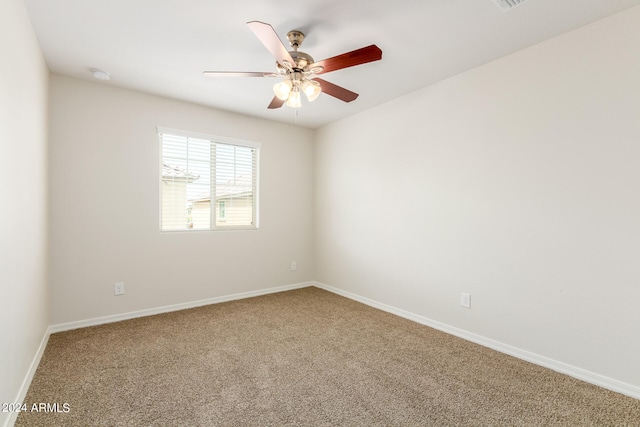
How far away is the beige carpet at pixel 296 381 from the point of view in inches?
68.7

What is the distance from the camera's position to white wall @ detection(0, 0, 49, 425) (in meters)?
1.56

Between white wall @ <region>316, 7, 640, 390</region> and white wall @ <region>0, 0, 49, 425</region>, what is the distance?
10.2ft

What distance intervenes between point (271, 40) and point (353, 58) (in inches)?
20.3

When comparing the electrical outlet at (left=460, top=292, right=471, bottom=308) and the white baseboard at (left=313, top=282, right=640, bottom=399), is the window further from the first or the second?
the electrical outlet at (left=460, top=292, right=471, bottom=308)

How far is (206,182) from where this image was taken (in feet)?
12.7

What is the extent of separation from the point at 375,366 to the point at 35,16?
3.38 metres

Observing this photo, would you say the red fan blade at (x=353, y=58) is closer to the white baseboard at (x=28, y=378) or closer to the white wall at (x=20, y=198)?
the white wall at (x=20, y=198)

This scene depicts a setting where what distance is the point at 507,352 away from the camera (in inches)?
99.7

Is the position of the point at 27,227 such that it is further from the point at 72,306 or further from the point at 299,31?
the point at 299,31

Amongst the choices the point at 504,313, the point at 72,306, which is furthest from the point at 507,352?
the point at 72,306

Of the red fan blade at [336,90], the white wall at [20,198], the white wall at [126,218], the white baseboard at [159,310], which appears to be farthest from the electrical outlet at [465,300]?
the white wall at [20,198]

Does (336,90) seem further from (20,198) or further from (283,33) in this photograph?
(20,198)

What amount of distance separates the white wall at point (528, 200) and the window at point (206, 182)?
1.74m

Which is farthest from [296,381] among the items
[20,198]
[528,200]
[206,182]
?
[206,182]
